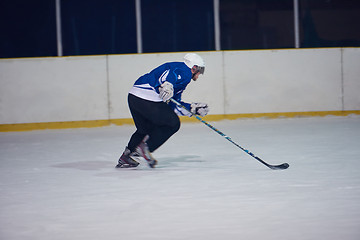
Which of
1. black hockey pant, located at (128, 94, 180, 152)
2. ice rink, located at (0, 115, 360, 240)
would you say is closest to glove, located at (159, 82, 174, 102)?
black hockey pant, located at (128, 94, 180, 152)

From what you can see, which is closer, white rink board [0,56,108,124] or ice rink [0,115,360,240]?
ice rink [0,115,360,240]

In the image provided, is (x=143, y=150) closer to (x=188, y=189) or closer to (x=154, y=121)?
(x=154, y=121)

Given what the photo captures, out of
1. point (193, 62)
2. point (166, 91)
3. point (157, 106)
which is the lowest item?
point (157, 106)

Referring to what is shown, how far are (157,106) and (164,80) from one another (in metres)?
0.23

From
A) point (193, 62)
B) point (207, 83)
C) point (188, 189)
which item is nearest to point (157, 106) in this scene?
point (193, 62)

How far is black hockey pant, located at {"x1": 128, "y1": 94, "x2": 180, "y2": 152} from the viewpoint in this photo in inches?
191

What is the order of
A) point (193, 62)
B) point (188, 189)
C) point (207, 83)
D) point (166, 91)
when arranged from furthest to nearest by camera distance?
point (207, 83) → point (193, 62) → point (166, 91) → point (188, 189)

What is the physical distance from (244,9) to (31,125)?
4980 millimetres

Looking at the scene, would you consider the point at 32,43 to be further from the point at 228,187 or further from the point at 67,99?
the point at 228,187

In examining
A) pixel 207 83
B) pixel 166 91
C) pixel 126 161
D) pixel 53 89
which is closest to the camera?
pixel 166 91

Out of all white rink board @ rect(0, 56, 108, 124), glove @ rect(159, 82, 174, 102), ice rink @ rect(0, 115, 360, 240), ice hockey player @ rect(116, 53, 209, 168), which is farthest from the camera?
white rink board @ rect(0, 56, 108, 124)

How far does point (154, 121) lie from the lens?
4863 mm

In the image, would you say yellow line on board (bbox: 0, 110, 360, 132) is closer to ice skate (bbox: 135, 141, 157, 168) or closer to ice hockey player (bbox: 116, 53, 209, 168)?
ice hockey player (bbox: 116, 53, 209, 168)

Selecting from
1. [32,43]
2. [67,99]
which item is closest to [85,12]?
[32,43]
